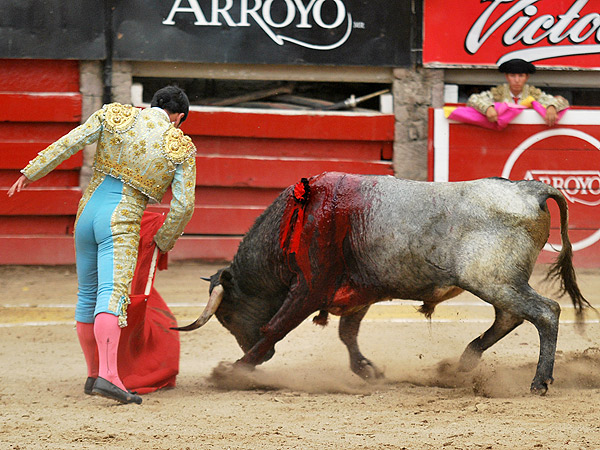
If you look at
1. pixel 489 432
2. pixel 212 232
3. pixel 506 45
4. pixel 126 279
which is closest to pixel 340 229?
pixel 126 279

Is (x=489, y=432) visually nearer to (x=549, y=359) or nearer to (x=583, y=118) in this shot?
(x=549, y=359)

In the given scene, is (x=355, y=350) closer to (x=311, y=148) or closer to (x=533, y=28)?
(x=311, y=148)

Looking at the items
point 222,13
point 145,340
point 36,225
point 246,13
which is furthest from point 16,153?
point 145,340

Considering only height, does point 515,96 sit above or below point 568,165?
above

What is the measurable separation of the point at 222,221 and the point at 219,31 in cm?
166

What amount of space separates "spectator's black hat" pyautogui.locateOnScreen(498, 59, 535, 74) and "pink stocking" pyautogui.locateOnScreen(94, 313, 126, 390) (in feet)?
15.6

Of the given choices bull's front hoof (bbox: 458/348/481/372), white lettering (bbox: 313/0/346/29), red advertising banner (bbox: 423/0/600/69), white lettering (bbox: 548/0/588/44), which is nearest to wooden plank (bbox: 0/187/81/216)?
white lettering (bbox: 313/0/346/29)

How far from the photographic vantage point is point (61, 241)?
775cm

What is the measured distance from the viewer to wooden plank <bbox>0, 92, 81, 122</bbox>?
25.0ft

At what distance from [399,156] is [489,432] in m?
4.87

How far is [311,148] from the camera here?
800 cm

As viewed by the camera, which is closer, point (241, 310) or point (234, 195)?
point (241, 310)

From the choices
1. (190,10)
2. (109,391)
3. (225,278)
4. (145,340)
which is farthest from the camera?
(190,10)

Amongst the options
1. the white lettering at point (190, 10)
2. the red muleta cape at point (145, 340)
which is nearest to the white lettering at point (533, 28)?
the white lettering at point (190, 10)
